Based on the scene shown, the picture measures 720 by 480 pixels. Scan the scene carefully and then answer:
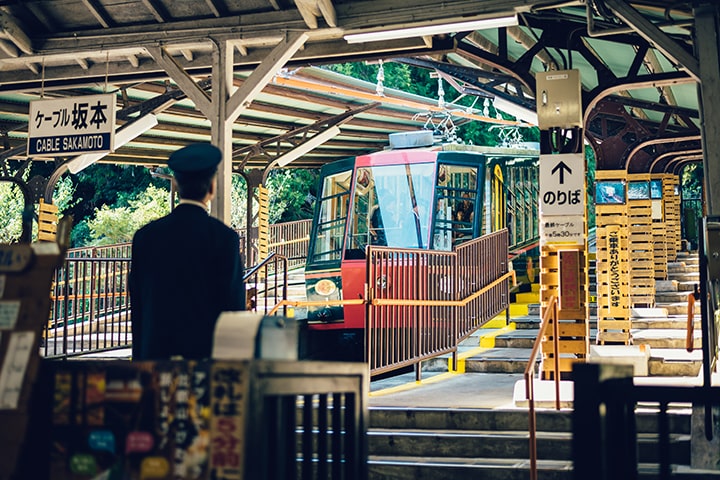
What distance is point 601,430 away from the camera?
8.43ft

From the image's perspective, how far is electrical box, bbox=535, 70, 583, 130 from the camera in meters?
9.55

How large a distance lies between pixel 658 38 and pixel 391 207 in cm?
610

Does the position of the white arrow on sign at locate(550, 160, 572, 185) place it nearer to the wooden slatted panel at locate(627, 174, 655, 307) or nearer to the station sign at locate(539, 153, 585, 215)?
the station sign at locate(539, 153, 585, 215)

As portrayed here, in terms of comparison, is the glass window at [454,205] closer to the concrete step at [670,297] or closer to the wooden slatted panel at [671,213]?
the concrete step at [670,297]

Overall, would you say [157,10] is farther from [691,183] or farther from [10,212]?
[691,183]

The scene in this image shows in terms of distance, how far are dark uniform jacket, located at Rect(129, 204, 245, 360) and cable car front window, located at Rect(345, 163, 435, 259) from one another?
31.1ft

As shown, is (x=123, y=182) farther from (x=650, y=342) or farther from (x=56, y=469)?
(x=56, y=469)

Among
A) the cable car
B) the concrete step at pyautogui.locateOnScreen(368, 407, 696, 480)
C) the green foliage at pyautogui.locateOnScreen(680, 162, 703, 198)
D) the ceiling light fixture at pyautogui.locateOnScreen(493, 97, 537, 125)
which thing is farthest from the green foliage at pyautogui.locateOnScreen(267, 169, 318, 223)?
the concrete step at pyautogui.locateOnScreen(368, 407, 696, 480)

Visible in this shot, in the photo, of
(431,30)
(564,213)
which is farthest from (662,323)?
(431,30)

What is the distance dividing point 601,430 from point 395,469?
190 inches

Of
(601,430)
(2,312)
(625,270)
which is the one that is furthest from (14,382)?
(625,270)

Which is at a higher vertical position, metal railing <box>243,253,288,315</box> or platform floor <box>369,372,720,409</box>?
metal railing <box>243,253,288,315</box>

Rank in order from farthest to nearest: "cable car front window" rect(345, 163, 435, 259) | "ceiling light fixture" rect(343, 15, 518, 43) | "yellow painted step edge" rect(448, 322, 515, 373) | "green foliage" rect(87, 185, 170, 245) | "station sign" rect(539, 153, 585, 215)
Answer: "green foliage" rect(87, 185, 170, 245)
"cable car front window" rect(345, 163, 435, 259)
"yellow painted step edge" rect(448, 322, 515, 373)
"station sign" rect(539, 153, 585, 215)
"ceiling light fixture" rect(343, 15, 518, 43)

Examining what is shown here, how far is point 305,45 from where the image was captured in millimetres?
9469
